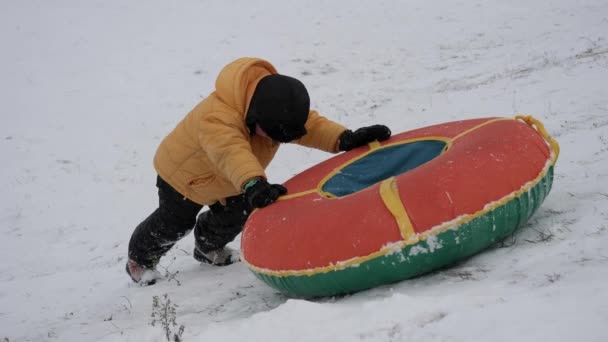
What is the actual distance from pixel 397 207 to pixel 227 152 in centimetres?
108

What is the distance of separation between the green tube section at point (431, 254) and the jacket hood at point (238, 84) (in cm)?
108

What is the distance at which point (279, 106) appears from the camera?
10.4ft

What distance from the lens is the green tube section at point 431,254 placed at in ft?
8.32

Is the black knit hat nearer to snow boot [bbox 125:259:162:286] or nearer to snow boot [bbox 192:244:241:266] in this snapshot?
snow boot [bbox 192:244:241:266]

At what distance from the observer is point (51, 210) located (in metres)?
6.84

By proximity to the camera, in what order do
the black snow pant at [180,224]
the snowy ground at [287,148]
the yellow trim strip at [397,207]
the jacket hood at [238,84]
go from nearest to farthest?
the snowy ground at [287,148] → the yellow trim strip at [397,207] → the jacket hood at [238,84] → the black snow pant at [180,224]

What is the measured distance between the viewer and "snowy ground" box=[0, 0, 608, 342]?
2.20 metres

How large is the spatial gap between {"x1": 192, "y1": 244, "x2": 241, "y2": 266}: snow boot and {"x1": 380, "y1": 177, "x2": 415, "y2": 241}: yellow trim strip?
189 centimetres

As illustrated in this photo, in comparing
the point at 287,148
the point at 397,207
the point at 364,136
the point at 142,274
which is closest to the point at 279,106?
the point at 364,136

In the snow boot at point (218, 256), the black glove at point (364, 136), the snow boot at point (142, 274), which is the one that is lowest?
the snow boot at point (142, 274)

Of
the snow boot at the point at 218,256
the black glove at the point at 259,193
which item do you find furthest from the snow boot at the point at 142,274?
the black glove at the point at 259,193

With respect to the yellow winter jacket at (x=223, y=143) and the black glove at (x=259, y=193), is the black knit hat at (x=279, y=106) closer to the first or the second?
the yellow winter jacket at (x=223, y=143)

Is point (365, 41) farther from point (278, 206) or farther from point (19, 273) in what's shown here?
point (278, 206)

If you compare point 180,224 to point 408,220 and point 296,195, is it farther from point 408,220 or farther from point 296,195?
point 408,220
